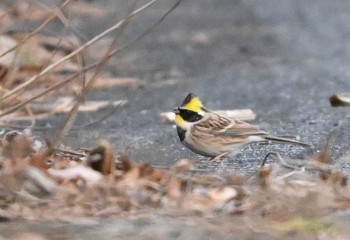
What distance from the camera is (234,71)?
10.6 metres

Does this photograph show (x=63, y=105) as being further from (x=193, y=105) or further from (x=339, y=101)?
(x=339, y=101)

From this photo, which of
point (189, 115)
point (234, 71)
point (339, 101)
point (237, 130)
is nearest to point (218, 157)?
point (237, 130)

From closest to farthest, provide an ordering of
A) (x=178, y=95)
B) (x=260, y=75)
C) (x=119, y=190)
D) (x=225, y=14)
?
1. (x=119, y=190)
2. (x=178, y=95)
3. (x=260, y=75)
4. (x=225, y=14)

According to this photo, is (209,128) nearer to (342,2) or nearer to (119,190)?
(119,190)

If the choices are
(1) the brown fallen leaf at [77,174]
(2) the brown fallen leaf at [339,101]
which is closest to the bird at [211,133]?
(2) the brown fallen leaf at [339,101]

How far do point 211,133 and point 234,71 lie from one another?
3.33 meters

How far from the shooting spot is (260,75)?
10258 mm

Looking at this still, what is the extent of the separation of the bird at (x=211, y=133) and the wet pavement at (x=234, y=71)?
88 millimetres

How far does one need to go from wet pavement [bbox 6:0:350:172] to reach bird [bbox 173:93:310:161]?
9 cm

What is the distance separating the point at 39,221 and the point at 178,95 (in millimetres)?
5286

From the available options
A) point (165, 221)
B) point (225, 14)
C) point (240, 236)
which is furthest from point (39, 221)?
point (225, 14)

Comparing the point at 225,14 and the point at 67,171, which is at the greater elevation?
the point at 225,14

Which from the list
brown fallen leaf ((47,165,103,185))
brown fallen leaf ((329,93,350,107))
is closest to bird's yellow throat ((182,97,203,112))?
brown fallen leaf ((329,93,350,107))

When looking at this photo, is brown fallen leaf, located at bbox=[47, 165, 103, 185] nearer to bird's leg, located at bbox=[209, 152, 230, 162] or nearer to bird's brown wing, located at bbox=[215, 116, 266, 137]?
bird's leg, located at bbox=[209, 152, 230, 162]
